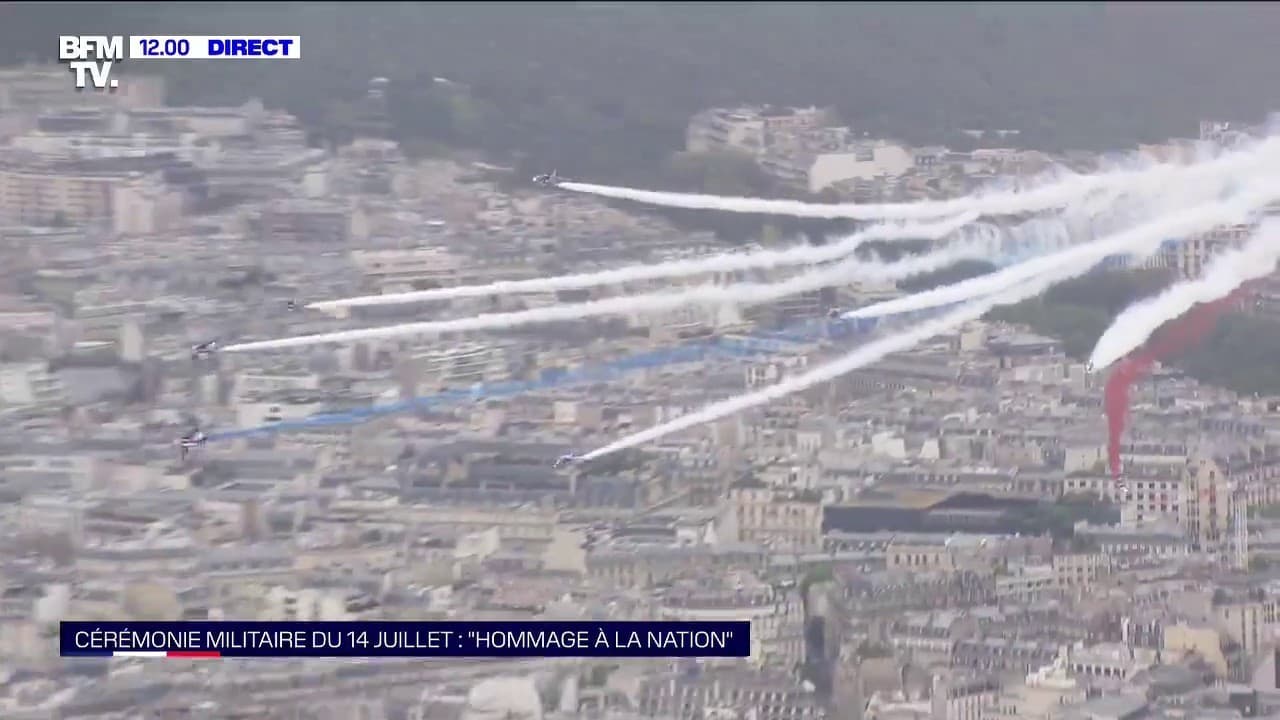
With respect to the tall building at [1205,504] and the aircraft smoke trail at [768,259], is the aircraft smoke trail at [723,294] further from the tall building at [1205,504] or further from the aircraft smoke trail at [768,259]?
the tall building at [1205,504]

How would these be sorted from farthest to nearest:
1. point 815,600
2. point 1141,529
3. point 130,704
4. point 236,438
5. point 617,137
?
point 617,137 < point 236,438 < point 1141,529 < point 815,600 < point 130,704

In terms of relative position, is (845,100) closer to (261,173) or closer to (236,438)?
(261,173)

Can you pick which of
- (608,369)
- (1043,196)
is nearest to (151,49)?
(608,369)

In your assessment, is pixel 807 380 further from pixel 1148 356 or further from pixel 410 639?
pixel 410 639

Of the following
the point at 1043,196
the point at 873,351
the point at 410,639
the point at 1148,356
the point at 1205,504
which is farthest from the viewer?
the point at 873,351

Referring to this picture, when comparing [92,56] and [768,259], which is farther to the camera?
[92,56]

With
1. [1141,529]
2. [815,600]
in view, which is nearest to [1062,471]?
[1141,529]
